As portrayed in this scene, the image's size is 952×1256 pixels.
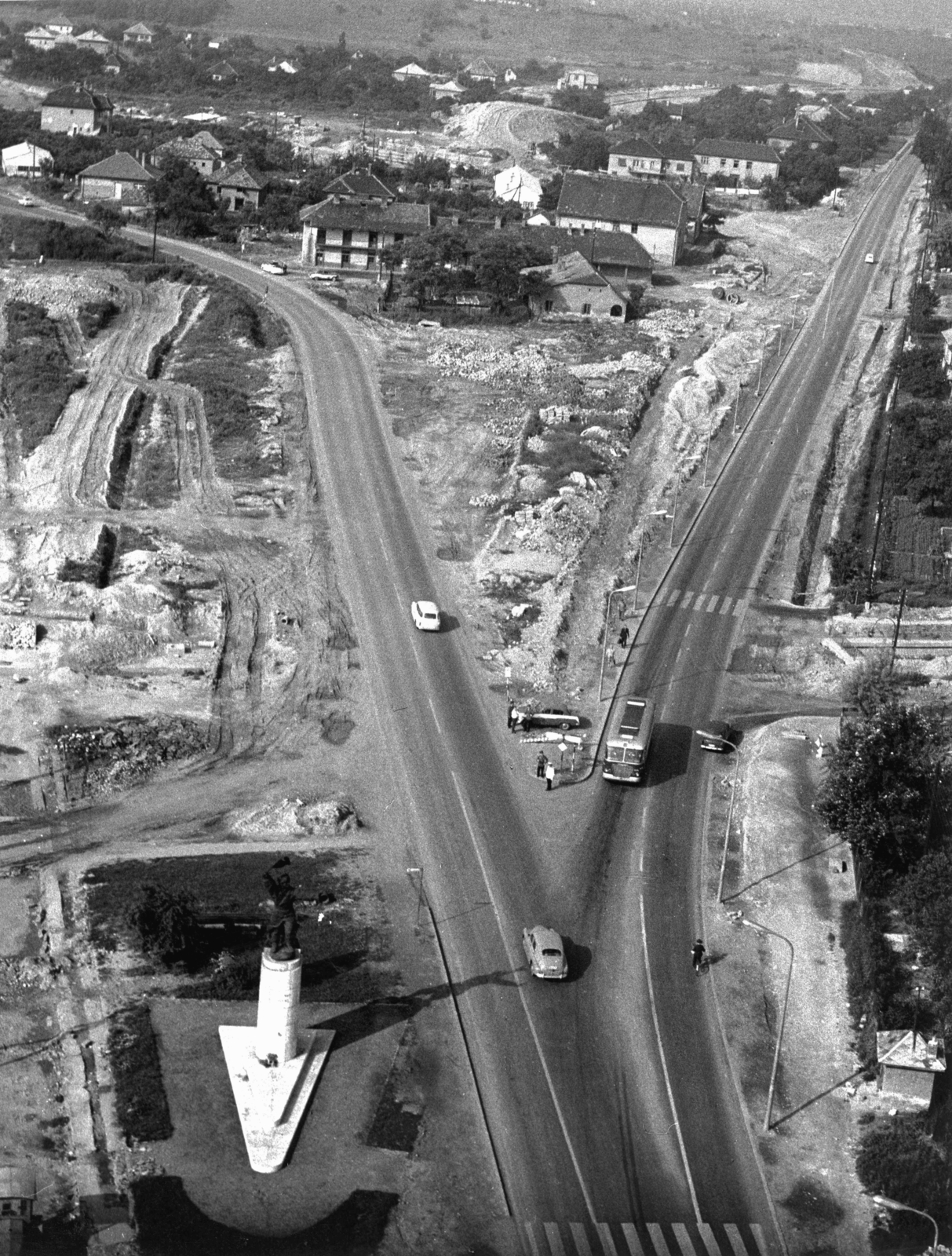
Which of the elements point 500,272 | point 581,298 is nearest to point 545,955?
point 500,272

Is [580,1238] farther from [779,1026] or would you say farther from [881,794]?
[881,794]

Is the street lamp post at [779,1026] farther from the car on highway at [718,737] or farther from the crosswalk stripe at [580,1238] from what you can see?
the car on highway at [718,737]

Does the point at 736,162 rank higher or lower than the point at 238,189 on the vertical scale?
lower

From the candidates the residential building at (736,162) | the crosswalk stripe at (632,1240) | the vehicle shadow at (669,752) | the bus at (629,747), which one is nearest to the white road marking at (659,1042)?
the crosswalk stripe at (632,1240)

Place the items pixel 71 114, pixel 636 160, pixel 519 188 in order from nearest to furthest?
1. pixel 519 188
2. pixel 71 114
3. pixel 636 160

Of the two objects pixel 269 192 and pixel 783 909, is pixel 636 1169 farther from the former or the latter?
pixel 269 192

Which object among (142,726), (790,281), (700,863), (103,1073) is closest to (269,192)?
(790,281)
